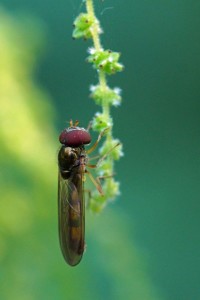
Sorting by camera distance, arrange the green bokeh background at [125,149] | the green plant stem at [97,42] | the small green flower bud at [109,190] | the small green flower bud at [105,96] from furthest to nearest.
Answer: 1. the green bokeh background at [125,149]
2. the small green flower bud at [109,190]
3. the small green flower bud at [105,96]
4. the green plant stem at [97,42]

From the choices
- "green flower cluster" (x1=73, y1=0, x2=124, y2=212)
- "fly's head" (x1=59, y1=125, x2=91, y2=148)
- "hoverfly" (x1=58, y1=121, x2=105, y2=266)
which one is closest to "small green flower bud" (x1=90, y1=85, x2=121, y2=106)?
"green flower cluster" (x1=73, y1=0, x2=124, y2=212)

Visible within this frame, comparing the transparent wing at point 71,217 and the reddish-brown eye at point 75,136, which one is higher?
the reddish-brown eye at point 75,136

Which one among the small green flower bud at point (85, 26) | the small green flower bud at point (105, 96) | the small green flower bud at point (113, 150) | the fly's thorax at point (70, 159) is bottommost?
the small green flower bud at point (113, 150)

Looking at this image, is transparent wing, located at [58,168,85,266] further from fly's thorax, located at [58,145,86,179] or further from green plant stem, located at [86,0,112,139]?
green plant stem, located at [86,0,112,139]

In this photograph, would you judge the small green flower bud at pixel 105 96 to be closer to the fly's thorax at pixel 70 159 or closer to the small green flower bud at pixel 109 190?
the small green flower bud at pixel 109 190

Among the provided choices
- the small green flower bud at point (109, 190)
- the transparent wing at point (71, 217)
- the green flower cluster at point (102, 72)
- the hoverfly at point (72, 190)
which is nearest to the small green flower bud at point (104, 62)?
the green flower cluster at point (102, 72)

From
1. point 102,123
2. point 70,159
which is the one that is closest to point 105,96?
point 102,123

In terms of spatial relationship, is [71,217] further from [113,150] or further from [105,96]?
[105,96]
